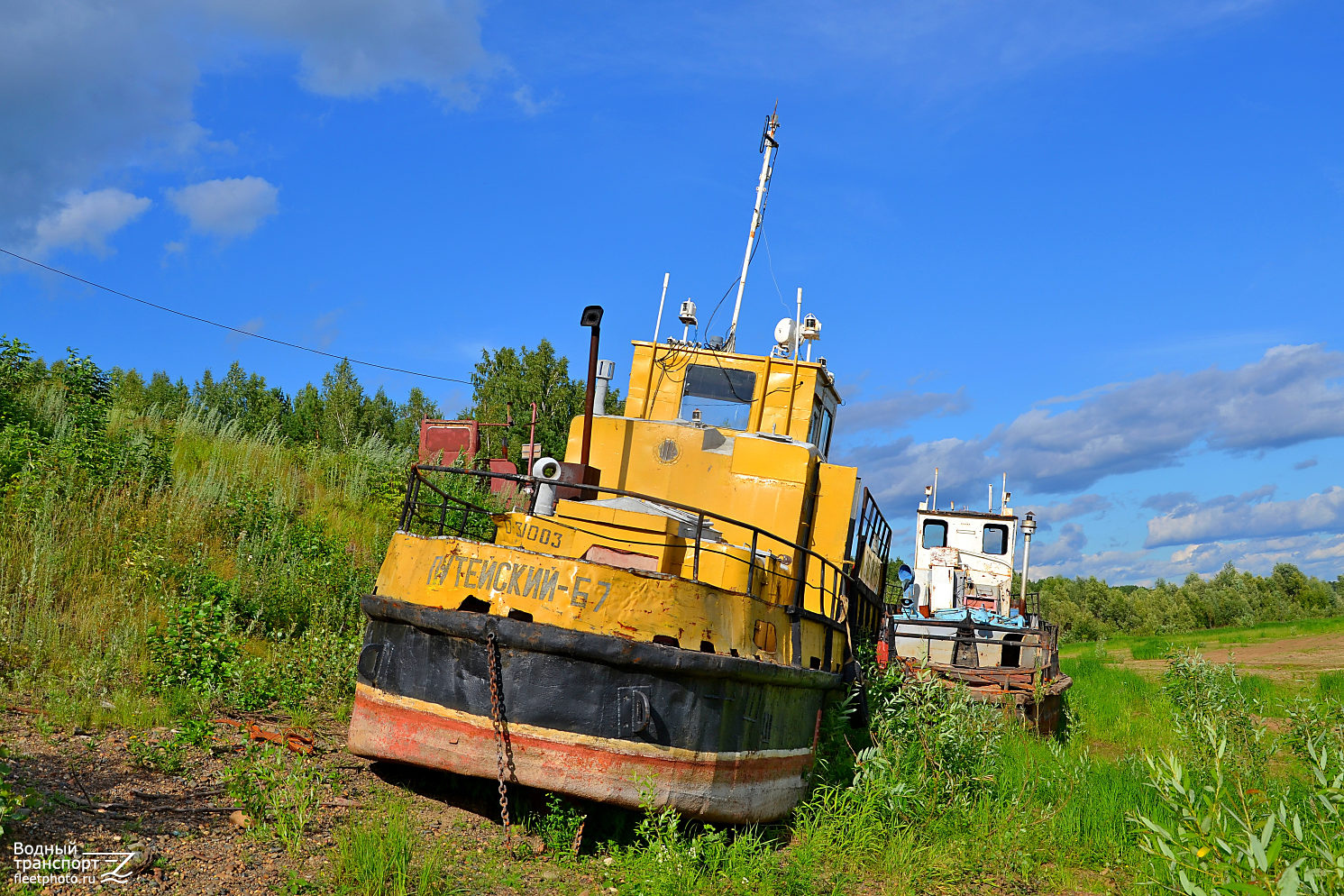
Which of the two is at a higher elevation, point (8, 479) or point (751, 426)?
point (751, 426)

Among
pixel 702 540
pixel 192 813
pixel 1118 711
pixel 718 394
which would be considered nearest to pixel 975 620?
pixel 1118 711

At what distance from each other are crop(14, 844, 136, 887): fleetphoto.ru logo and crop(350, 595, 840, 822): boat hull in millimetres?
1715

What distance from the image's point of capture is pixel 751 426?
30.6 feet

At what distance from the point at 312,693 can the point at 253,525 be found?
3531 millimetres

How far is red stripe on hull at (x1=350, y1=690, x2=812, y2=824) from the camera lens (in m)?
5.51

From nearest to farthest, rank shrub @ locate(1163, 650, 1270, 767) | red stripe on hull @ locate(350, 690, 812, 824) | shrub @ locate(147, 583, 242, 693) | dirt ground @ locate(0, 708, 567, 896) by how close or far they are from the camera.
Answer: dirt ground @ locate(0, 708, 567, 896) < red stripe on hull @ locate(350, 690, 812, 824) < shrub @ locate(147, 583, 242, 693) < shrub @ locate(1163, 650, 1270, 767)

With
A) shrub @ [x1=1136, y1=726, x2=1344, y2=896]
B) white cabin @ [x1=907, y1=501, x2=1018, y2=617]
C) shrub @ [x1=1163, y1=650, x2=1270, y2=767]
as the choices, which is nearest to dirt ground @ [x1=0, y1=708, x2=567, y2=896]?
shrub @ [x1=1136, y1=726, x2=1344, y2=896]

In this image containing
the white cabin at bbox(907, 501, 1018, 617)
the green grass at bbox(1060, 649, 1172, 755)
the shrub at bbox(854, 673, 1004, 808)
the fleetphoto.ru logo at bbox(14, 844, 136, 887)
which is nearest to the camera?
the fleetphoto.ru logo at bbox(14, 844, 136, 887)

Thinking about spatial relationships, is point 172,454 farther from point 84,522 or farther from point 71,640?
point 71,640

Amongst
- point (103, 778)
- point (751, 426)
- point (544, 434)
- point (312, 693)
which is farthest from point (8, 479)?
point (544, 434)

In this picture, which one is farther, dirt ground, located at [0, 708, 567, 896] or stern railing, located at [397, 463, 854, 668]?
stern railing, located at [397, 463, 854, 668]

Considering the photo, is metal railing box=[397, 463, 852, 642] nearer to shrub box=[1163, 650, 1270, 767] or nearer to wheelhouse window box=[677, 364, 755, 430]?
wheelhouse window box=[677, 364, 755, 430]

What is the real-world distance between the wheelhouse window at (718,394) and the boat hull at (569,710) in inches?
145

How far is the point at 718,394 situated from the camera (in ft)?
31.1
